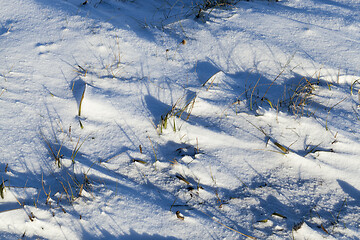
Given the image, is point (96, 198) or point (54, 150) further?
point (54, 150)

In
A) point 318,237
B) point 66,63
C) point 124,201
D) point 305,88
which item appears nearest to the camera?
point 318,237

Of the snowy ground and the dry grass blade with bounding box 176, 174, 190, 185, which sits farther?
the dry grass blade with bounding box 176, 174, 190, 185

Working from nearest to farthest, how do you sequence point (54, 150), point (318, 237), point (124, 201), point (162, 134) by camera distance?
1. point (318, 237)
2. point (124, 201)
3. point (54, 150)
4. point (162, 134)

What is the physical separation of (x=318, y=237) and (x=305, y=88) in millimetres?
1075

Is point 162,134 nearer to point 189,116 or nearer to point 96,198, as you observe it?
point 189,116

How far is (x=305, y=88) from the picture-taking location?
7.30 ft

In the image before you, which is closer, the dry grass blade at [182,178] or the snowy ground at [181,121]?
the snowy ground at [181,121]

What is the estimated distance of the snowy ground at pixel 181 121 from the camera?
1.62 metres

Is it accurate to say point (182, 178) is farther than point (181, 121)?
No

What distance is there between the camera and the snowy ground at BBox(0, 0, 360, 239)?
1.62m

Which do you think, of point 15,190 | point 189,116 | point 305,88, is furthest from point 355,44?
point 15,190

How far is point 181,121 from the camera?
2.07 m

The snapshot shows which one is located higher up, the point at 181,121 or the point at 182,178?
the point at 181,121

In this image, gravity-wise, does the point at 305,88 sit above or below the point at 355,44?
below
